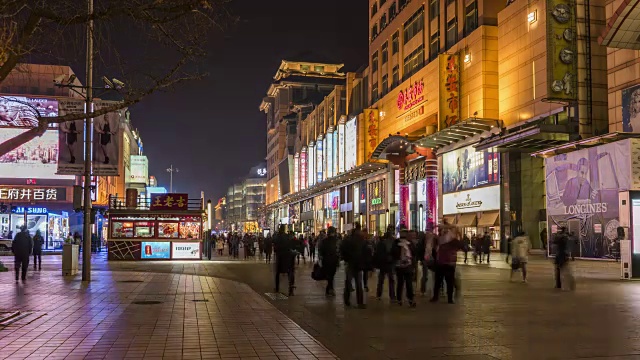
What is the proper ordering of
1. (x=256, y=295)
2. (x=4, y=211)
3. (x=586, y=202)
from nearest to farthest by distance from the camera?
(x=256, y=295) < (x=586, y=202) < (x=4, y=211)

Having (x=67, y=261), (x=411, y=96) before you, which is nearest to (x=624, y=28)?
(x=67, y=261)

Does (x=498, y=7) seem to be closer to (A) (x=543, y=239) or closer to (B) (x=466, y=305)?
(A) (x=543, y=239)

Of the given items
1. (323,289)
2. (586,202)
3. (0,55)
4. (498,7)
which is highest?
(498,7)

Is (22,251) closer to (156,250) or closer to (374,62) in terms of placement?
(156,250)

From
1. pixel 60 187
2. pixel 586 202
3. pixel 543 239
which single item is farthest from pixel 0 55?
pixel 60 187

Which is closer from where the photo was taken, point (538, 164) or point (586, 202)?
point (586, 202)

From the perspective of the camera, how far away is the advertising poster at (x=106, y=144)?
67.7ft

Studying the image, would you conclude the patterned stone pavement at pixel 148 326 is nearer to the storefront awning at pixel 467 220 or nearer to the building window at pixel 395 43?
the storefront awning at pixel 467 220

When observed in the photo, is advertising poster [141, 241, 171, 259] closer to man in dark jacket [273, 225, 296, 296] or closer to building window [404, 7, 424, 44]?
man in dark jacket [273, 225, 296, 296]

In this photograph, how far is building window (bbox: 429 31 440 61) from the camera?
168 feet

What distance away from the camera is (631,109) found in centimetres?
2750

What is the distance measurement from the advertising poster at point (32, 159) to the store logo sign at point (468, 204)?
5040cm

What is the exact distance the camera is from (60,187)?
78.0m

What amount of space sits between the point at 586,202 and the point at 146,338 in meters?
25.4
